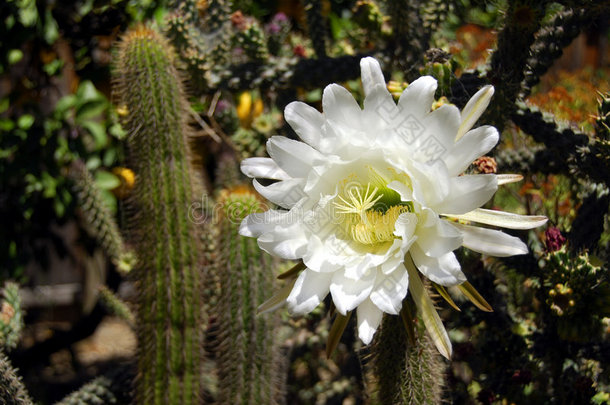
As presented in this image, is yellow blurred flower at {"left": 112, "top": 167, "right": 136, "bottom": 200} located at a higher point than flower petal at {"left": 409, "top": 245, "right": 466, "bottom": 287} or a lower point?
lower

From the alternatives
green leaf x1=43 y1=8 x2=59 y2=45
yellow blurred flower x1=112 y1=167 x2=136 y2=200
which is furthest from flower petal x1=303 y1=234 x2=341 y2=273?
green leaf x1=43 y1=8 x2=59 y2=45

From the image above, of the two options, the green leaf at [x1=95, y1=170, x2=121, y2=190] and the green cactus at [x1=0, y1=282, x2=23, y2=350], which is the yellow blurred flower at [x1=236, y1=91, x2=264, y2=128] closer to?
the green leaf at [x1=95, y1=170, x2=121, y2=190]

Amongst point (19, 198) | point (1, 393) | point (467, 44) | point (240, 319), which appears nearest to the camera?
point (1, 393)

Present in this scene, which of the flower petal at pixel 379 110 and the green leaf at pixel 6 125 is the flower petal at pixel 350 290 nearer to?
the flower petal at pixel 379 110

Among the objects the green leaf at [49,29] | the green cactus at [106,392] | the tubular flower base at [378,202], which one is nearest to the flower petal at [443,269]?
the tubular flower base at [378,202]

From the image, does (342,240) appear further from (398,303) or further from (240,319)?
(240,319)

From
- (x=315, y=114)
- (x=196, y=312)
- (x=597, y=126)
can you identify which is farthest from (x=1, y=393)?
(x=597, y=126)
